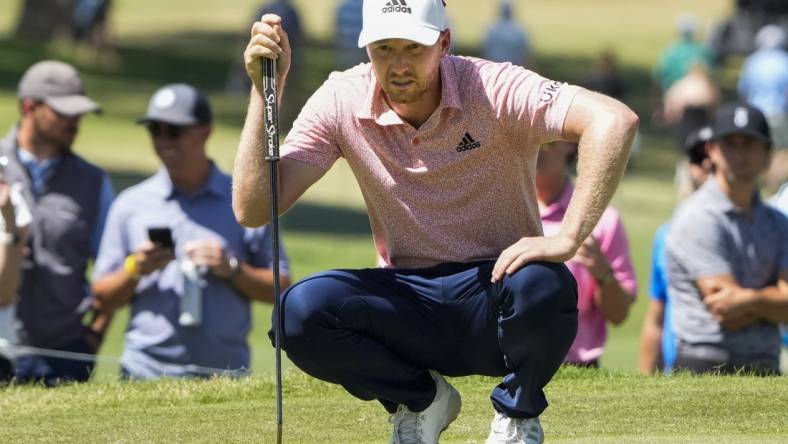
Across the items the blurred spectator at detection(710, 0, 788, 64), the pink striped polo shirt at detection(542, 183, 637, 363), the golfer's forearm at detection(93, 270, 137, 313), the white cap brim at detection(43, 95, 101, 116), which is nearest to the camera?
the pink striped polo shirt at detection(542, 183, 637, 363)

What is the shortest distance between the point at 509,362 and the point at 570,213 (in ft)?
1.73

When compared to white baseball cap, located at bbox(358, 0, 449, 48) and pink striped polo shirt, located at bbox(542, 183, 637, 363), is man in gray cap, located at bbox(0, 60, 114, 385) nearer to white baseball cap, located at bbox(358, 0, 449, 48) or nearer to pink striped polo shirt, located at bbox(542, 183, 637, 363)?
pink striped polo shirt, located at bbox(542, 183, 637, 363)

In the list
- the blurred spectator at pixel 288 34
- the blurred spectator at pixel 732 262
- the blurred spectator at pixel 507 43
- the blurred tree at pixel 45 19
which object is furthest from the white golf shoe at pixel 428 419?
the blurred tree at pixel 45 19

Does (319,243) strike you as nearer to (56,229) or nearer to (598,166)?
(56,229)

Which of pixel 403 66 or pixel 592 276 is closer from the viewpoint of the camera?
pixel 403 66

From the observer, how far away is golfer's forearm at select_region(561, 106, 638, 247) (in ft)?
18.6

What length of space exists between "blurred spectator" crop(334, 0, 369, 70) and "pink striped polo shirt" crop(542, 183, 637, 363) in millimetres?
12907

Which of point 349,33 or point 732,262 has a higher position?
point 732,262

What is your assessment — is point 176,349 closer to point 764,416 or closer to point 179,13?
point 764,416

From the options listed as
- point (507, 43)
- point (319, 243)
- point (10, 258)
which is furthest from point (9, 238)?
point (507, 43)

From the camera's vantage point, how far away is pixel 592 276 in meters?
9.05

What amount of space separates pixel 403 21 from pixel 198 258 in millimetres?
3809

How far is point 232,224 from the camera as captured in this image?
956 centimetres

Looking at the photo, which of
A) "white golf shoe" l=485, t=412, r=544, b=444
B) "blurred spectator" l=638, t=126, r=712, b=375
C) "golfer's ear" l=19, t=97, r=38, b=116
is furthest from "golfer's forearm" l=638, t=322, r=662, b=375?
"white golf shoe" l=485, t=412, r=544, b=444
